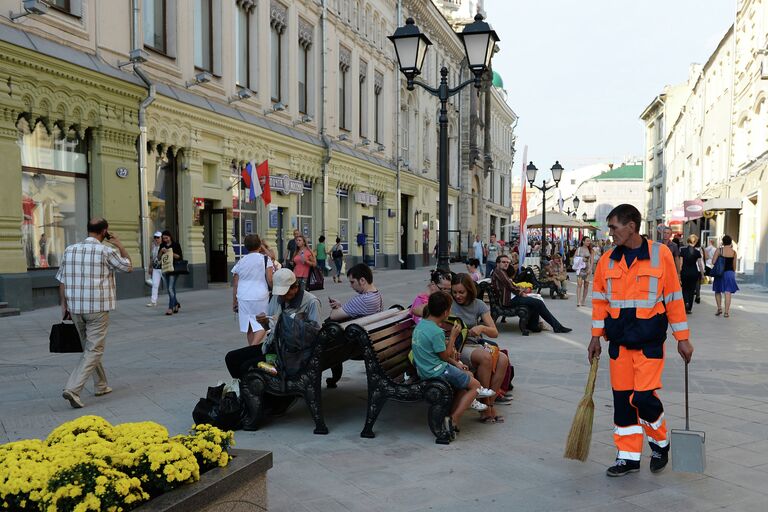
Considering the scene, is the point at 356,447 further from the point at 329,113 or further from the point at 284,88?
the point at 329,113

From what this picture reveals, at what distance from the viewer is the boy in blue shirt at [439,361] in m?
5.38

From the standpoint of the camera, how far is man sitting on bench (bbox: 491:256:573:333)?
11297 millimetres

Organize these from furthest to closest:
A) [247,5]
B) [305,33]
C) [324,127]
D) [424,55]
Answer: [324,127] → [305,33] → [247,5] → [424,55]

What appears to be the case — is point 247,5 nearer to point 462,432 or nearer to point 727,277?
point 727,277

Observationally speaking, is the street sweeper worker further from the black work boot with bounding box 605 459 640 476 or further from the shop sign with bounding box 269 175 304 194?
the shop sign with bounding box 269 175 304 194

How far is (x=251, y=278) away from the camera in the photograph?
8.34 meters

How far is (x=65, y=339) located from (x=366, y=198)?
24769 millimetres

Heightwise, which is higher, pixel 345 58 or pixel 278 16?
pixel 345 58

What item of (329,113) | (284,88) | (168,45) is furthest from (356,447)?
(329,113)

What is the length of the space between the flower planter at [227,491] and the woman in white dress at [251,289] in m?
4.92

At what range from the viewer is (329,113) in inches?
1064

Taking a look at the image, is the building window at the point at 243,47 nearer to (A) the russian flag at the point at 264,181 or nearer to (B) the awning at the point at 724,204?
(A) the russian flag at the point at 264,181

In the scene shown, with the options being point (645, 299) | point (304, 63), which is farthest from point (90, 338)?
point (304, 63)

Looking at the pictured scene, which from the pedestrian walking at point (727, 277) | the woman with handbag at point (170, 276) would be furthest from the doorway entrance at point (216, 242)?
the pedestrian walking at point (727, 277)
